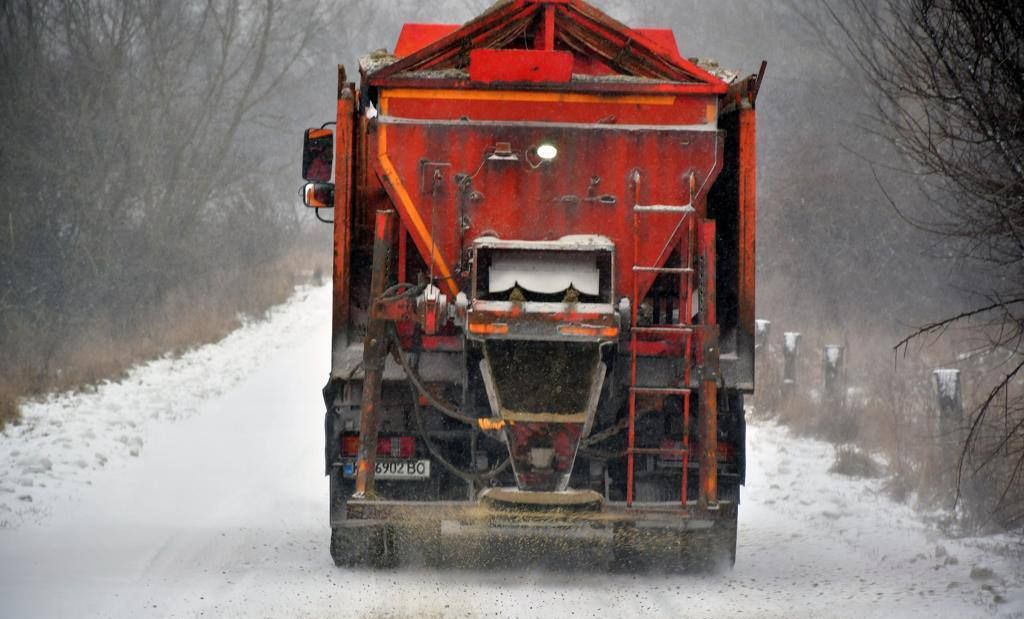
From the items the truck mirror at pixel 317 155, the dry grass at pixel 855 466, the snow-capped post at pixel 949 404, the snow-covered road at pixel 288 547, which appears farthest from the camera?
the dry grass at pixel 855 466

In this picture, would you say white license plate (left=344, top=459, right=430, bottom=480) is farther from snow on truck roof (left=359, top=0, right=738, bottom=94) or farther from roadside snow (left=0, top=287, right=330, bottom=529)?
roadside snow (left=0, top=287, right=330, bottom=529)

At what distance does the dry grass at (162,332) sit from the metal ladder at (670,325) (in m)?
7.08

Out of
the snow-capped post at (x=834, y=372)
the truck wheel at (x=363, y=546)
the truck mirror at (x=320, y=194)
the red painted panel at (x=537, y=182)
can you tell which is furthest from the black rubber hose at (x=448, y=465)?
the snow-capped post at (x=834, y=372)

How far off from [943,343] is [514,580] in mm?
Result: 10358

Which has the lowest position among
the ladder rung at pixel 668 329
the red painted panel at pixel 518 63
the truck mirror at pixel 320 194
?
the ladder rung at pixel 668 329

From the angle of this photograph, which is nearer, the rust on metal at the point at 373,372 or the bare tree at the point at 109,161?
the rust on metal at the point at 373,372

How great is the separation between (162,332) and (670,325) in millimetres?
13807

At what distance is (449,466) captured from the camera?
671cm

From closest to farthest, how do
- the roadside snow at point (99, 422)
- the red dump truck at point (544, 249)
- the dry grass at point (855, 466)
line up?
the red dump truck at point (544, 249)
the roadside snow at point (99, 422)
the dry grass at point (855, 466)

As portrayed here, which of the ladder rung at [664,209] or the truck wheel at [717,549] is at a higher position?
the ladder rung at [664,209]

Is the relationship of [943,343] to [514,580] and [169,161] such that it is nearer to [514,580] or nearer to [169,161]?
[514,580]

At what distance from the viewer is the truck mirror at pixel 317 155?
7734 mm

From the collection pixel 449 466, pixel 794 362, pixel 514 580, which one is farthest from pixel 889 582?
pixel 794 362

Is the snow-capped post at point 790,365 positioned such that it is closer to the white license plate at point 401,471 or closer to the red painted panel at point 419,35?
the red painted panel at point 419,35
